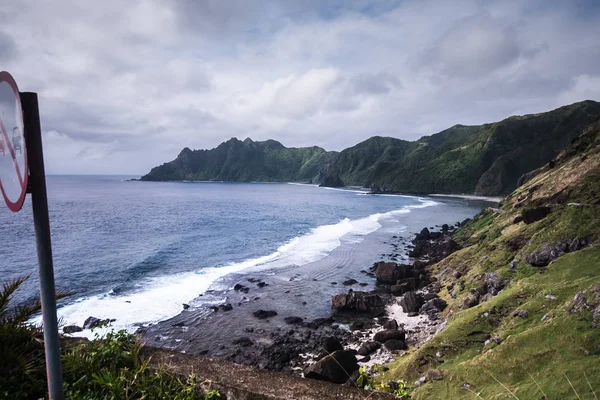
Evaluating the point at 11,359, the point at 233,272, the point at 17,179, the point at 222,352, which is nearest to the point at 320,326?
the point at 222,352

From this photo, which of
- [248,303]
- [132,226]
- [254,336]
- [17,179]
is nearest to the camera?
[17,179]

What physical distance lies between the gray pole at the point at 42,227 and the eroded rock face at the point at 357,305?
19.6 meters

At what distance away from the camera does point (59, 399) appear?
2779mm

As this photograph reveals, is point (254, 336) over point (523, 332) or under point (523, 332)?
under

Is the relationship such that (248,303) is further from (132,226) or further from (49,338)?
(132,226)

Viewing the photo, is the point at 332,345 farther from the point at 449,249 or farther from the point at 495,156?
the point at 495,156

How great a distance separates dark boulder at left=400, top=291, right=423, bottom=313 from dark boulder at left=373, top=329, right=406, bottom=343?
3.62 meters

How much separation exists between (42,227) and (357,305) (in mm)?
20376


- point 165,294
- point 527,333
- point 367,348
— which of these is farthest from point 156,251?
point 527,333

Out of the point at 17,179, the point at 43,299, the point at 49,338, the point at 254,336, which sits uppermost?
the point at 17,179

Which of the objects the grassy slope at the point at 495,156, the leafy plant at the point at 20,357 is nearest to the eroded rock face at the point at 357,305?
the leafy plant at the point at 20,357

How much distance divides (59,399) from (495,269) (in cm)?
1951

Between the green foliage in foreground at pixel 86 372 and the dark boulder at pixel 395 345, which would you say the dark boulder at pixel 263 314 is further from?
the green foliage in foreground at pixel 86 372

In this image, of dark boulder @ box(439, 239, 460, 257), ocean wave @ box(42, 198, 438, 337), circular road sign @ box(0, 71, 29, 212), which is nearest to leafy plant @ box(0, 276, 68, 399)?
circular road sign @ box(0, 71, 29, 212)
